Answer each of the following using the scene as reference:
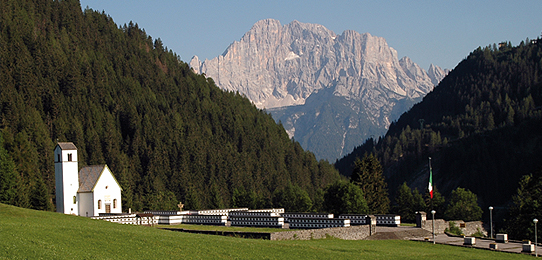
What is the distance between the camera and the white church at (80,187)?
88562mm

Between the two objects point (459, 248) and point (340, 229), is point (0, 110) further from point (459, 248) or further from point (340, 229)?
point (459, 248)

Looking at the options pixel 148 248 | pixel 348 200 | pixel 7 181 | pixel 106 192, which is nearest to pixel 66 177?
pixel 106 192

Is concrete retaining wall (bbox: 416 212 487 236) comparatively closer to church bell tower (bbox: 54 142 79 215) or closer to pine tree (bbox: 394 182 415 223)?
pine tree (bbox: 394 182 415 223)

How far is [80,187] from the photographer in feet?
298

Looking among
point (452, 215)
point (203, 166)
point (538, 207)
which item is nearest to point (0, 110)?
point (203, 166)

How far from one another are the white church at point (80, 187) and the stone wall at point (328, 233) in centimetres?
5069

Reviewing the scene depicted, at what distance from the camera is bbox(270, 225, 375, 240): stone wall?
153ft

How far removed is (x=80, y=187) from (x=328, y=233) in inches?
2116

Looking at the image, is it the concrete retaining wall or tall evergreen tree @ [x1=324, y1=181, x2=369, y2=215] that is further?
tall evergreen tree @ [x1=324, y1=181, x2=369, y2=215]

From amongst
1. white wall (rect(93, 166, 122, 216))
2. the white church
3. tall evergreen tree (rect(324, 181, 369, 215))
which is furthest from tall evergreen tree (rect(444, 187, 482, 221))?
the white church

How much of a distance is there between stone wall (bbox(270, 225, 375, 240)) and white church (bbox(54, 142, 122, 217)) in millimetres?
50694

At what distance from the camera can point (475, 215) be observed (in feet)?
403

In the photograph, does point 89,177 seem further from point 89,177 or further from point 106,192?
point 106,192

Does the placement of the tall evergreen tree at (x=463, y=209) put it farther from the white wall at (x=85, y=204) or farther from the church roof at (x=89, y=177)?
the white wall at (x=85, y=204)
